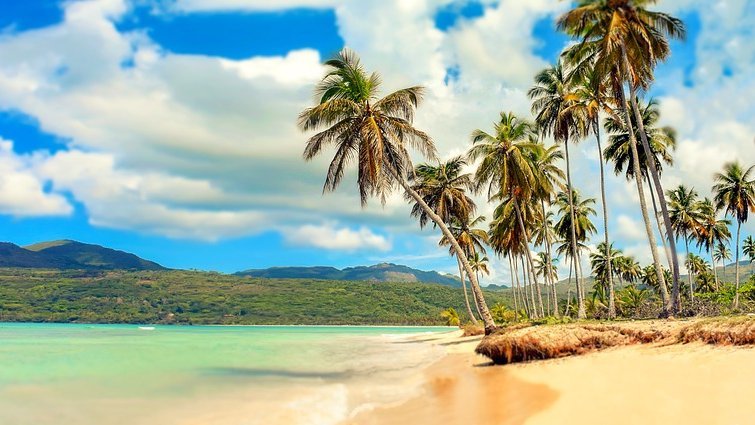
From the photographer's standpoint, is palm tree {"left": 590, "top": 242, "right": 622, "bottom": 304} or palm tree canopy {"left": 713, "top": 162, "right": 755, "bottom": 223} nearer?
palm tree canopy {"left": 713, "top": 162, "right": 755, "bottom": 223}

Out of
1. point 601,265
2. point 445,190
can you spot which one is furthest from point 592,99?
point 601,265

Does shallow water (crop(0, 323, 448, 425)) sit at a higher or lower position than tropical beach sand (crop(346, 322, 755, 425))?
lower

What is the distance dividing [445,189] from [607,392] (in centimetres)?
3124

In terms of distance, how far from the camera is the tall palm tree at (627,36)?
20.0 meters

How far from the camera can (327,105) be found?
22.3 m

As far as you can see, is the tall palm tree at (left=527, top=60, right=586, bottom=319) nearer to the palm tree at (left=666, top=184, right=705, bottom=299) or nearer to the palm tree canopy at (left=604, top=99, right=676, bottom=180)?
the palm tree canopy at (left=604, top=99, right=676, bottom=180)

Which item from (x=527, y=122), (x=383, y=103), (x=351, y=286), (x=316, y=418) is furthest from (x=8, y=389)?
(x=351, y=286)

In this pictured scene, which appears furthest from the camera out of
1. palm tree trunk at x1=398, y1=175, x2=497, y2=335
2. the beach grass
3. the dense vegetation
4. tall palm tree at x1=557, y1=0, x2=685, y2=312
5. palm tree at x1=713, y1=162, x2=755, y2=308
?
the dense vegetation

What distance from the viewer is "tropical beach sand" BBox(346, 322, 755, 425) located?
7.31 metres

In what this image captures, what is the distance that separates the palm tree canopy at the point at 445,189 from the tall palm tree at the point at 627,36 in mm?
18883

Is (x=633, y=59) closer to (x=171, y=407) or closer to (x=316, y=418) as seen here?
(x=316, y=418)

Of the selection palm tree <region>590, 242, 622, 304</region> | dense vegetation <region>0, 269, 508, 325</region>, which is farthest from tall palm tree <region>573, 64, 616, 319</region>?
dense vegetation <region>0, 269, 508, 325</region>

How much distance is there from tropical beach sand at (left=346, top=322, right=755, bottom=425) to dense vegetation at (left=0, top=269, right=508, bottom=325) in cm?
10659

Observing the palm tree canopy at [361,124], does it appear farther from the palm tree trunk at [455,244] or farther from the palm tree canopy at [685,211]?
the palm tree canopy at [685,211]
